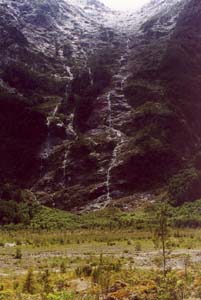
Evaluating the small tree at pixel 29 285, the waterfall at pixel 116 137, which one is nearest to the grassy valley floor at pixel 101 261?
the small tree at pixel 29 285

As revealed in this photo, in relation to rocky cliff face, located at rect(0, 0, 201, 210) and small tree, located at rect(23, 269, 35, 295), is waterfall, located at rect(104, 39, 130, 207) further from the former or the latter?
small tree, located at rect(23, 269, 35, 295)

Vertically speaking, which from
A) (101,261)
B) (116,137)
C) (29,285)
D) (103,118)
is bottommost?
(29,285)

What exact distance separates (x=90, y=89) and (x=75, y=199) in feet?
185

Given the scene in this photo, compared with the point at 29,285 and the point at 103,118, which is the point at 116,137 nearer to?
the point at 103,118

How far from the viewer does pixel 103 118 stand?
145 m

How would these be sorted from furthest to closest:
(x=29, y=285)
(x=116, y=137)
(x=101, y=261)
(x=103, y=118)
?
(x=103, y=118)
(x=116, y=137)
(x=101, y=261)
(x=29, y=285)

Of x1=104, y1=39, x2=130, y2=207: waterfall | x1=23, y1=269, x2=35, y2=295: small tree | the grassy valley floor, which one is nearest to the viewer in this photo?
the grassy valley floor

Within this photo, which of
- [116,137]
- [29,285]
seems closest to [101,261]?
[29,285]

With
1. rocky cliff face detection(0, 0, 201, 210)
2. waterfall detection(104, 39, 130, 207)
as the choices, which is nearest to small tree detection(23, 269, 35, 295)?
rocky cliff face detection(0, 0, 201, 210)

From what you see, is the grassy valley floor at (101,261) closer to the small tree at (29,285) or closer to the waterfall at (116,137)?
Result: the small tree at (29,285)

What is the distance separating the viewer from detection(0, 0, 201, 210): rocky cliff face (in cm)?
11781

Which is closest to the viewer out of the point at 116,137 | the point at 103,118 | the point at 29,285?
the point at 29,285

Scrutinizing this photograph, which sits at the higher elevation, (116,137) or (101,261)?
(116,137)

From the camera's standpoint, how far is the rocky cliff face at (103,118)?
4638 inches
